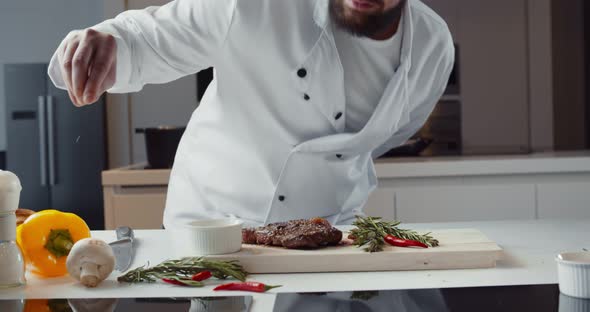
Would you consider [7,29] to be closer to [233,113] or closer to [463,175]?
[463,175]

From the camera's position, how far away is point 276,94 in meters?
1.66

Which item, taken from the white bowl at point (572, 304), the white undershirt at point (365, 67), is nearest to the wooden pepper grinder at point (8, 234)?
the white bowl at point (572, 304)

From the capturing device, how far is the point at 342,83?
163 centimetres

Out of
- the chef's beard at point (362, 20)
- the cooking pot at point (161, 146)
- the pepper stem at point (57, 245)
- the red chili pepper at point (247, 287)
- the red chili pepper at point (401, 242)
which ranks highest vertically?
the chef's beard at point (362, 20)

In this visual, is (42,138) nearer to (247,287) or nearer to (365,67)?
(365,67)

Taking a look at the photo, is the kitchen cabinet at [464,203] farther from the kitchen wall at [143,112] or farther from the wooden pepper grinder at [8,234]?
the wooden pepper grinder at [8,234]

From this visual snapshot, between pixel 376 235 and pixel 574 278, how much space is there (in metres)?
0.31

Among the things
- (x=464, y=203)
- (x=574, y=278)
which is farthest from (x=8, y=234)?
(x=464, y=203)

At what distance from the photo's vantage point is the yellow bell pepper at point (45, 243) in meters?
1.12

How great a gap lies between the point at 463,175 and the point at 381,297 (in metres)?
2.04

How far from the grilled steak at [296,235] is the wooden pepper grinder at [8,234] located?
33 cm

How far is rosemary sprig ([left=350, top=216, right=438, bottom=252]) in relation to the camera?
1.14 metres

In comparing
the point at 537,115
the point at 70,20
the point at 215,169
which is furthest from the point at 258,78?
the point at 70,20

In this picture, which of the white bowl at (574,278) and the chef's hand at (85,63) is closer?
the white bowl at (574,278)
